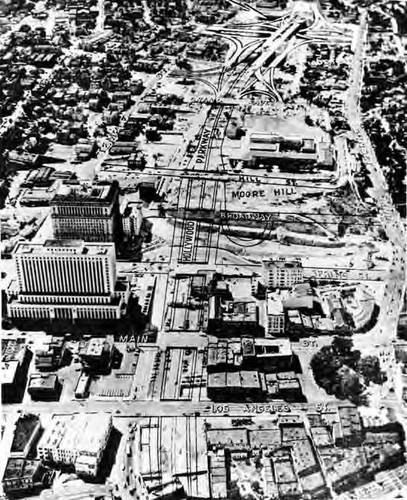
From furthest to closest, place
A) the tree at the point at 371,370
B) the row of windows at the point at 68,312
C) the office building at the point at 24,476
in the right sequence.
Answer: the row of windows at the point at 68,312
the tree at the point at 371,370
the office building at the point at 24,476

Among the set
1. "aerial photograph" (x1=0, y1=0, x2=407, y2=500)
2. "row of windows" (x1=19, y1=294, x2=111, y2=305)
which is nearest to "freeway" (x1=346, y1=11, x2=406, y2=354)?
"aerial photograph" (x1=0, y1=0, x2=407, y2=500)

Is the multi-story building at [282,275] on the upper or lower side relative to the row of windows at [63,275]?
lower

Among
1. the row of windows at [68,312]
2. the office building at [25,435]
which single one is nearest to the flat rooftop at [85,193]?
the row of windows at [68,312]

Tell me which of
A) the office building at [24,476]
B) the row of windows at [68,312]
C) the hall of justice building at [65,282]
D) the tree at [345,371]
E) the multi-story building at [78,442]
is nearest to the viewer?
the office building at [24,476]

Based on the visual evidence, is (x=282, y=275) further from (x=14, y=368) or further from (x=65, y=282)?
(x=14, y=368)

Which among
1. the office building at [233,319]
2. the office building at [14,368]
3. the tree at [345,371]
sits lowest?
the office building at [14,368]

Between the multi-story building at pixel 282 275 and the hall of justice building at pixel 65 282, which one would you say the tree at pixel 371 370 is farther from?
the hall of justice building at pixel 65 282

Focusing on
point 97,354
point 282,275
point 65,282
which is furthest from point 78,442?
point 282,275

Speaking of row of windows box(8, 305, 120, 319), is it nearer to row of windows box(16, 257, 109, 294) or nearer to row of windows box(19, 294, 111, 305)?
row of windows box(19, 294, 111, 305)
